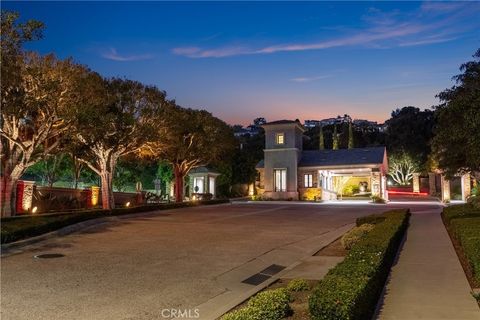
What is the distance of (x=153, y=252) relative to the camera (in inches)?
517

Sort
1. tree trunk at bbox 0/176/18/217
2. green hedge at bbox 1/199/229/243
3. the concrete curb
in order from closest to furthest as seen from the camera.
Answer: the concrete curb, green hedge at bbox 1/199/229/243, tree trunk at bbox 0/176/18/217

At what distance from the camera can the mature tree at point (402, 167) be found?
6462cm

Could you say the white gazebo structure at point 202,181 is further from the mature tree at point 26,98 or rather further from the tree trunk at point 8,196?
the tree trunk at point 8,196

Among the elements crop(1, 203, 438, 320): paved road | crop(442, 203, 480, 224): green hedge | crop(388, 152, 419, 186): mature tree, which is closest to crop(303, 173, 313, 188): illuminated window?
crop(442, 203, 480, 224): green hedge

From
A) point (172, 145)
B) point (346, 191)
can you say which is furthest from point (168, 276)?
point (346, 191)

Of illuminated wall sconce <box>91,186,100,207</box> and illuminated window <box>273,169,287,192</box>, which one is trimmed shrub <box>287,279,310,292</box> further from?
illuminated window <box>273,169,287,192</box>

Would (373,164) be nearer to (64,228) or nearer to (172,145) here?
(172,145)

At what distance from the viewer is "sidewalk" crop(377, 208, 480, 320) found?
22.6ft

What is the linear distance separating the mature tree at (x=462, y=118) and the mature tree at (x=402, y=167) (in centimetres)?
4084

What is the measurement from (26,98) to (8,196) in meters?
4.63

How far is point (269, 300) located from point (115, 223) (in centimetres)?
1681

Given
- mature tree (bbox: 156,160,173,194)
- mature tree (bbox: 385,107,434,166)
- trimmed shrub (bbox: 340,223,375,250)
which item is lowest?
trimmed shrub (bbox: 340,223,375,250)

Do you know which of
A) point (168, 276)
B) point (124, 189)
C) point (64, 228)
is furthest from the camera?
point (124, 189)

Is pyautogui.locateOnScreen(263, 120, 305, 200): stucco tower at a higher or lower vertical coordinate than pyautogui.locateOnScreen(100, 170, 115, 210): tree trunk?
higher
